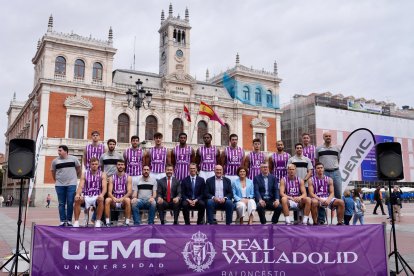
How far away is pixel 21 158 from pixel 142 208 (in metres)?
2.75

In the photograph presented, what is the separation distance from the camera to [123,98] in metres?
37.8

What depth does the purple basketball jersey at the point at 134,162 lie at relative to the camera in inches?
358

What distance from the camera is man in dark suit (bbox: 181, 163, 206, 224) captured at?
8289 millimetres

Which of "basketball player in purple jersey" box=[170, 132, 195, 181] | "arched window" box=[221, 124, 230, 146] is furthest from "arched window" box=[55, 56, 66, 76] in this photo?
"basketball player in purple jersey" box=[170, 132, 195, 181]

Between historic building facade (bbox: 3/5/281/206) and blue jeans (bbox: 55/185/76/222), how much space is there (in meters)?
25.8

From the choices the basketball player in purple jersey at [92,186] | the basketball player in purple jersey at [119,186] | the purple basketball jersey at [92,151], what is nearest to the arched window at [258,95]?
the purple basketball jersey at [92,151]

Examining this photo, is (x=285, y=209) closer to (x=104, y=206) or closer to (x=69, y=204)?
(x=104, y=206)

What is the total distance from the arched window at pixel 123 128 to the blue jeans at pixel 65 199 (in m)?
29.0

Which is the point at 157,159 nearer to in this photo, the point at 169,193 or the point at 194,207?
the point at 169,193

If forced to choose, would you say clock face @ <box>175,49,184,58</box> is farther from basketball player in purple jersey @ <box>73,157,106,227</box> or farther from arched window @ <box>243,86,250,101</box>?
basketball player in purple jersey @ <box>73,157,106,227</box>

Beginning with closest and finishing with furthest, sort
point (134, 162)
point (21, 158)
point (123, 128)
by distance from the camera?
point (21, 158) < point (134, 162) < point (123, 128)

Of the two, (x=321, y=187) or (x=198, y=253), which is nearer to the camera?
(x=198, y=253)

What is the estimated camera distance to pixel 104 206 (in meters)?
7.88

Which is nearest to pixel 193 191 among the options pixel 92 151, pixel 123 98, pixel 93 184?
pixel 93 184
